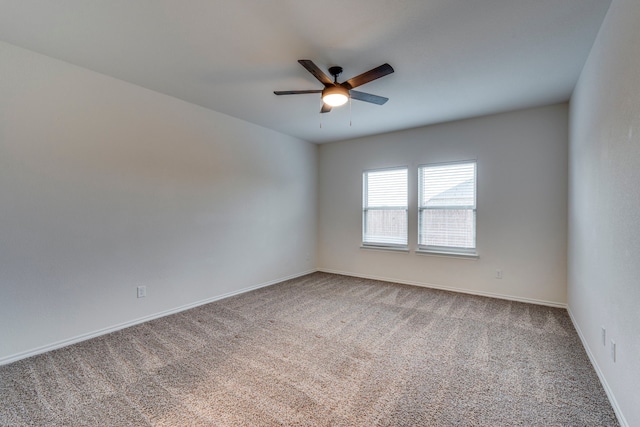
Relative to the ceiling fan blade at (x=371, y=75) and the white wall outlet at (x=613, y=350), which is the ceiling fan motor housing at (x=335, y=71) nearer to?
the ceiling fan blade at (x=371, y=75)

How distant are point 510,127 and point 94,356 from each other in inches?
217

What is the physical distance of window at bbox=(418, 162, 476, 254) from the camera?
428 cm

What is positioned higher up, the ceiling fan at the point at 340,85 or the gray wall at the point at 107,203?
the ceiling fan at the point at 340,85

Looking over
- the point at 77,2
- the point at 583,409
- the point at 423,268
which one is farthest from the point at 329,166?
the point at 583,409

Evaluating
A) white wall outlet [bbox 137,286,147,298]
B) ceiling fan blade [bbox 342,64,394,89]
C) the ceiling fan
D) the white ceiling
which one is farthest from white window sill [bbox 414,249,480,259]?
white wall outlet [bbox 137,286,147,298]

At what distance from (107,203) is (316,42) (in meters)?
2.65

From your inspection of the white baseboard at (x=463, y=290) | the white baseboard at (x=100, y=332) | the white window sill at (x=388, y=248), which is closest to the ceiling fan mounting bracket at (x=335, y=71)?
the white window sill at (x=388, y=248)

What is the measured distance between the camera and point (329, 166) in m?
5.75

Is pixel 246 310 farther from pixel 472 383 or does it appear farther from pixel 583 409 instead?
pixel 583 409

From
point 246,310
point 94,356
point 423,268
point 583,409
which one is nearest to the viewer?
point 583,409

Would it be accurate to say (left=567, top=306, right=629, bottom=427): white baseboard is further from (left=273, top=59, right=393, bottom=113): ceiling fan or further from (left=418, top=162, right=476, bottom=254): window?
(left=273, top=59, right=393, bottom=113): ceiling fan

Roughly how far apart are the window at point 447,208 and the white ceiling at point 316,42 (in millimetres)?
1237

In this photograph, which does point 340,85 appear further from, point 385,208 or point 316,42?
point 385,208

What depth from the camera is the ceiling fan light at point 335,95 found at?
2.57m
